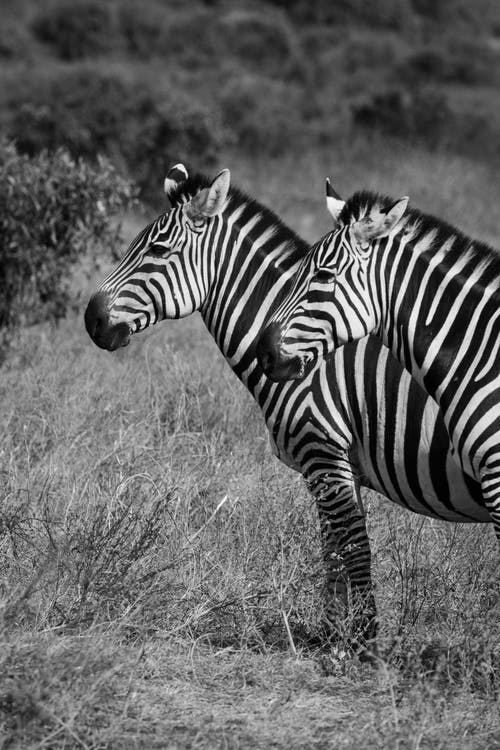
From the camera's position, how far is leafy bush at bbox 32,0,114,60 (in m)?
31.7

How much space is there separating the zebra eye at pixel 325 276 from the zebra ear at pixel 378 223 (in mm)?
171

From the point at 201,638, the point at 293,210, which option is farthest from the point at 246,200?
the point at 293,210

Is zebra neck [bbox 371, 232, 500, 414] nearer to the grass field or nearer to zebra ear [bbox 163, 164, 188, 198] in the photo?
the grass field

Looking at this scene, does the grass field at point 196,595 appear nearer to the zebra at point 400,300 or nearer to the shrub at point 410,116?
the zebra at point 400,300

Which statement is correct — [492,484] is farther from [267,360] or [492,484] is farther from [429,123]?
[429,123]

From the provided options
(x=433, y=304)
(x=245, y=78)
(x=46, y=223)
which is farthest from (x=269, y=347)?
(x=245, y=78)

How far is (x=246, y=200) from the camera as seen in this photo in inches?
205

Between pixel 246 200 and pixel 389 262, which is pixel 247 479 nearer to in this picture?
pixel 246 200

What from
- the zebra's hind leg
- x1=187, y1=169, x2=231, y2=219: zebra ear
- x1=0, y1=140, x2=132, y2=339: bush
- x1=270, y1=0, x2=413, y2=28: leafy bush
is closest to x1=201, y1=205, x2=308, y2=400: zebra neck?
x1=187, y1=169, x2=231, y2=219: zebra ear

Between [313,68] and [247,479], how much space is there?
2744 cm

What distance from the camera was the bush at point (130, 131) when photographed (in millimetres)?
16150

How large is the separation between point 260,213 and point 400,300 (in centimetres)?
110

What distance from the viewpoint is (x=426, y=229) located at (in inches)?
174

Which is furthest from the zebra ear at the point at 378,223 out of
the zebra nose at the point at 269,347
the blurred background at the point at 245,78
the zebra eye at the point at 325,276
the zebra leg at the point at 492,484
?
the blurred background at the point at 245,78
